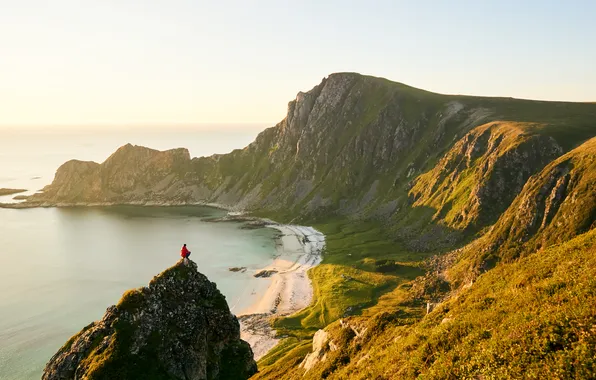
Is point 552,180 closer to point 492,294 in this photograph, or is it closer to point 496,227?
point 496,227

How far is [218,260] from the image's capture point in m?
167

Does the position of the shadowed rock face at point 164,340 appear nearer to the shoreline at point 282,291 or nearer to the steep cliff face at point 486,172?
the shoreline at point 282,291

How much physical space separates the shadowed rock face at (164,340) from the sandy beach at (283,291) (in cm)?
4090

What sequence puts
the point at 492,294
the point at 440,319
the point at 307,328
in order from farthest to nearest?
the point at 307,328 < the point at 440,319 < the point at 492,294

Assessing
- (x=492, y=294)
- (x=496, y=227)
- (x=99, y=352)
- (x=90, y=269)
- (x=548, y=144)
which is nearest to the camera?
(x=492, y=294)

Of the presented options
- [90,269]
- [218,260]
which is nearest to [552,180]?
[218,260]

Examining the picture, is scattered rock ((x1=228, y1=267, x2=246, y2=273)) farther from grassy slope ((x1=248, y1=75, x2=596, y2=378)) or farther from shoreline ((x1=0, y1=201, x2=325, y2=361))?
grassy slope ((x1=248, y1=75, x2=596, y2=378))

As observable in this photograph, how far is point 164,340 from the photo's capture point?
39.3m

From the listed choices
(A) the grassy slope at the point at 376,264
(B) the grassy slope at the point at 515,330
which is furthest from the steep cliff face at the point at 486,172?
(B) the grassy slope at the point at 515,330

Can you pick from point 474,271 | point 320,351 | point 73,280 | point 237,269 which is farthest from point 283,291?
point 320,351

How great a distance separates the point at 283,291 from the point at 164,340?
300 feet

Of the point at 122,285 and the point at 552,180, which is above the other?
the point at 552,180

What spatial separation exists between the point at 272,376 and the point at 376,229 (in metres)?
135

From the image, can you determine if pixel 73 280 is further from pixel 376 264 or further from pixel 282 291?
pixel 376 264
